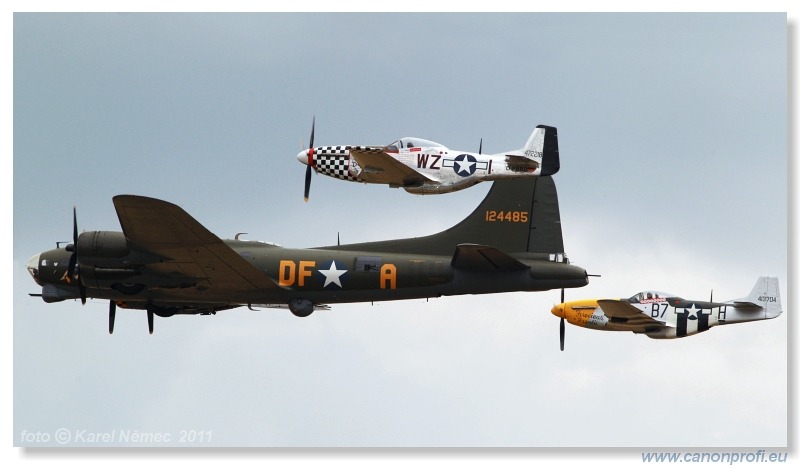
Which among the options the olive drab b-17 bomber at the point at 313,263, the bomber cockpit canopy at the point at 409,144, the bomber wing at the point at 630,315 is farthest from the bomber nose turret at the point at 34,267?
the bomber wing at the point at 630,315

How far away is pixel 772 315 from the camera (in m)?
58.2

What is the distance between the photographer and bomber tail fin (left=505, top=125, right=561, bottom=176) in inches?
2014

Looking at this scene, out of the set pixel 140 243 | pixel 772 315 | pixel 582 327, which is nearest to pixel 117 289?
pixel 140 243

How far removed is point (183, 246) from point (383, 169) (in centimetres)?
798

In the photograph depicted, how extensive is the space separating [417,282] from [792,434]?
12852mm

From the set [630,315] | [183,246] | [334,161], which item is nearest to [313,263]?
[183,246]

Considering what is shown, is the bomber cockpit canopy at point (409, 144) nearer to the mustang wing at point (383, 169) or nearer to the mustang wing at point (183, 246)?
the mustang wing at point (383, 169)

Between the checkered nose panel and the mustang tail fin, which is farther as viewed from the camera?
the checkered nose panel

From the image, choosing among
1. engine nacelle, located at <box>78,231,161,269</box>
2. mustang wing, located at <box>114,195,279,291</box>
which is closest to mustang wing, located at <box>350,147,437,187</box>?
mustang wing, located at <box>114,195,279,291</box>

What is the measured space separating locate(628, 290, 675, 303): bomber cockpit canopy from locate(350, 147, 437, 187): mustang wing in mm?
11612

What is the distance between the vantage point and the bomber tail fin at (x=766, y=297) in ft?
Result: 191

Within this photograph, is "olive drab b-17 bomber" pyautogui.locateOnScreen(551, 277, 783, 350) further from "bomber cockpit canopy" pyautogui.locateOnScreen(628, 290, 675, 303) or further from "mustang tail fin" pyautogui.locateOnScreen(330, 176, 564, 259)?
"mustang tail fin" pyautogui.locateOnScreen(330, 176, 564, 259)

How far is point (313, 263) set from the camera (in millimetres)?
49375

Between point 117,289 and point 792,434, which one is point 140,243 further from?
point 792,434
